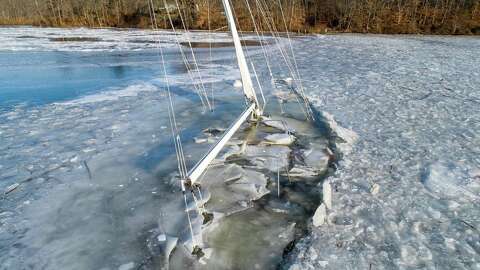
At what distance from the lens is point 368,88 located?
8.27 meters

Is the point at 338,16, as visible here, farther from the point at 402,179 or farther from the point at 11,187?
the point at 11,187

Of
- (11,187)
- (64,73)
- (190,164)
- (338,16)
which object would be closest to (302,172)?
(190,164)

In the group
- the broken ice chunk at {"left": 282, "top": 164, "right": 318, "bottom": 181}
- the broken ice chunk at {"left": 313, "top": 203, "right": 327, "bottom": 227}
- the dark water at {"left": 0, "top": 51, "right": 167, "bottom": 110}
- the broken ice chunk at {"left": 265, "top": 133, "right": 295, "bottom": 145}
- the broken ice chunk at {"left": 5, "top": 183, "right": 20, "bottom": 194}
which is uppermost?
the dark water at {"left": 0, "top": 51, "right": 167, "bottom": 110}

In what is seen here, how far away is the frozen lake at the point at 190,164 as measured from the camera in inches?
116

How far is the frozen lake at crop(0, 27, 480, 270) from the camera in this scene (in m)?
2.95

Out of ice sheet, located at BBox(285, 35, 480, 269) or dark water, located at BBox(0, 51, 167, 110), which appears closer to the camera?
ice sheet, located at BBox(285, 35, 480, 269)

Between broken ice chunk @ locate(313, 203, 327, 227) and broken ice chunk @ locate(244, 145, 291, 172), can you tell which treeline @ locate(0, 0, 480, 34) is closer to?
broken ice chunk @ locate(244, 145, 291, 172)

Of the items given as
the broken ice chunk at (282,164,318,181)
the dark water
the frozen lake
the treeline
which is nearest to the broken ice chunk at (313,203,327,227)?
the frozen lake

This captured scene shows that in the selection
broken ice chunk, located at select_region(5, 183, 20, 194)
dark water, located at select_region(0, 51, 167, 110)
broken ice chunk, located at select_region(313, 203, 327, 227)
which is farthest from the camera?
dark water, located at select_region(0, 51, 167, 110)

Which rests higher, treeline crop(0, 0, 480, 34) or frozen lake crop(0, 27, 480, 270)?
treeline crop(0, 0, 480, 34)

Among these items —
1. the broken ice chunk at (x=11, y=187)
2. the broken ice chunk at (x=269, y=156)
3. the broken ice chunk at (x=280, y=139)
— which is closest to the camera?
the broken ice chunk at (x=11, y=187)

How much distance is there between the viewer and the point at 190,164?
4539 mm

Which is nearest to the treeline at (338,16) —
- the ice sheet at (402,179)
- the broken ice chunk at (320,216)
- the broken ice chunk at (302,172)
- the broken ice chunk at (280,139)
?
the ice sheet at (402,179)

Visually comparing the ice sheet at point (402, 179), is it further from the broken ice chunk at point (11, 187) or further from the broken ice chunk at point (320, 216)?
the broken ice chunk at point (11, 187)
